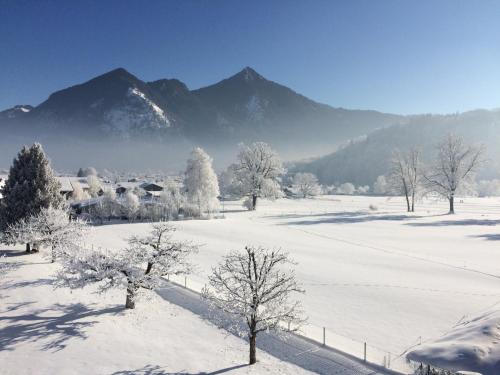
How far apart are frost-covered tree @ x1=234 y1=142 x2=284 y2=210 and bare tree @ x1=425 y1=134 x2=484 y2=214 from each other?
31485mm

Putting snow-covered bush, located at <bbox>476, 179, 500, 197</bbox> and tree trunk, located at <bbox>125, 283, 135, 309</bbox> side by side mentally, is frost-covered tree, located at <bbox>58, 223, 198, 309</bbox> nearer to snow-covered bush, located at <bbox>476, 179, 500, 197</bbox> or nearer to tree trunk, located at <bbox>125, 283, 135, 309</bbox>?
tree trunk, located at <bbox>125, 283, 135, 309</bbox>

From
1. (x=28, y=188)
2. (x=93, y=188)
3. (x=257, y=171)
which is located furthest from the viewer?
(x=93, y=188)

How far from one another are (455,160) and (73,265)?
68.4 meters

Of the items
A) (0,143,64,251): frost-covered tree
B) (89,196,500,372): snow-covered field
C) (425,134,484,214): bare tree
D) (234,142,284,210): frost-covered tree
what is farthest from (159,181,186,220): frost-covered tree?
(425,134,484,214): bare tree

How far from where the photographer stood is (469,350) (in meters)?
10.8

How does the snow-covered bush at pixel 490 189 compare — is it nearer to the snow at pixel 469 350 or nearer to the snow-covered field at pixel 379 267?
the snow-covered field at pixel 379 267

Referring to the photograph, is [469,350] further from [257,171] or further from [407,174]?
[407,174]

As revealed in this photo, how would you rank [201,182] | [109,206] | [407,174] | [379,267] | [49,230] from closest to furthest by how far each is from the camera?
[379,267] < [49,230] < [201,182] < [109,206] < [407,174]

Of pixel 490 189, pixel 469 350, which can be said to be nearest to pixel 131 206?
pixel 469 350

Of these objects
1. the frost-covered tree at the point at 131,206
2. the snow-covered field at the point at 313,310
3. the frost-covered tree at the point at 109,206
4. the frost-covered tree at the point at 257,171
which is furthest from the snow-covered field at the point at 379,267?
the frost-covered tree at the point at 257,171

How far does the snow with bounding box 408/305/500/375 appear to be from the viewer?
1040 centimetres

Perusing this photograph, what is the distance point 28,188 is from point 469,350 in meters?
43.7

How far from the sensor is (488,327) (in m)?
11.8

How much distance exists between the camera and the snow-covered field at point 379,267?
1975 centimetres
